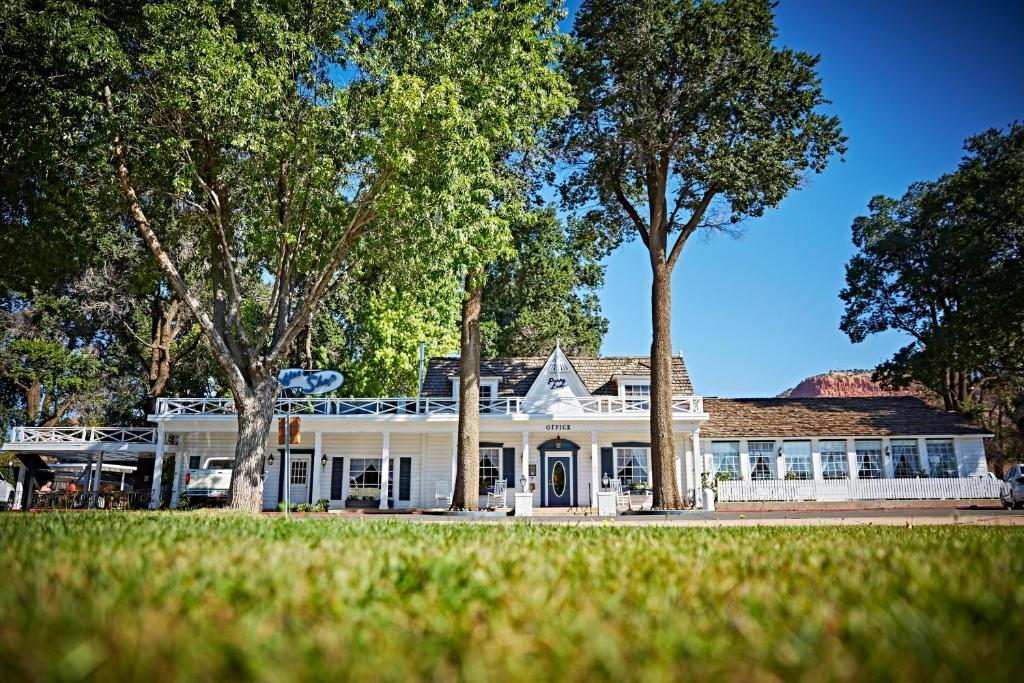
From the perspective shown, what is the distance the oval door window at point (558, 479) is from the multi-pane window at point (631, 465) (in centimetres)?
235

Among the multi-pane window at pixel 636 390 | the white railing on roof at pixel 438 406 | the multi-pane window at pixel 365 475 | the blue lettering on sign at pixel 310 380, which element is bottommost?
the multi-pane window at pixel 365 475

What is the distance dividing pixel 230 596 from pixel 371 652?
1123 mm

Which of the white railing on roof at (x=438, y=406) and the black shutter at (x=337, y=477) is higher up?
the white railing on roof at (x=438, y=406)

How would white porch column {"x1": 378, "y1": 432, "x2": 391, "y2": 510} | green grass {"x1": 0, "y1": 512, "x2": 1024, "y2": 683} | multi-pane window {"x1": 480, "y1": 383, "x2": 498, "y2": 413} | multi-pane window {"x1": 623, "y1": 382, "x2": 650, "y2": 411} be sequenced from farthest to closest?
multi-pane window {"x1": 623, "y1": 382, "x2": 650, "y2": 411}
multi-pane window {"x1": 480, "y1": 383, "x2": 498, "y2": 413}
white porch column {"x1": 378, "y1": 432, "x2": 391, "y2": 510}
green grass {"x1": 0, "y1": 512, "x2": 1024, "y2": 683}

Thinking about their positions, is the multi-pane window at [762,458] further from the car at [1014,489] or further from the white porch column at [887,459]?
the car at [1014,489]

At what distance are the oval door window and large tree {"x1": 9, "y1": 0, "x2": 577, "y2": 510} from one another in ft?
44.7

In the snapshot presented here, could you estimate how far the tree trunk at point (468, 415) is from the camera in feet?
68.7

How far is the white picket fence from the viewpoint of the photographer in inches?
1075

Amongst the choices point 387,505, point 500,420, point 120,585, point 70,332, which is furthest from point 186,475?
point 120,585

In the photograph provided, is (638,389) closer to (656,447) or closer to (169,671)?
(656,447)

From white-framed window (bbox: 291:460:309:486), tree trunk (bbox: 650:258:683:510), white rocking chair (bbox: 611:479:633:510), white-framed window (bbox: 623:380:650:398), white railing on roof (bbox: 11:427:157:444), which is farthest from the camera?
white-framed window (bbox: 623:380:650:398)

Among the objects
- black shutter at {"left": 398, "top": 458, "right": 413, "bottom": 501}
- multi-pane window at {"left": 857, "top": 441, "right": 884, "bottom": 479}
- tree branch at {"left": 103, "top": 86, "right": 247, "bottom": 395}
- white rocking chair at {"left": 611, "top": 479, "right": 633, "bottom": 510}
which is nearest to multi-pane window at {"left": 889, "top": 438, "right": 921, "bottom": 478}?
multi-pane window at {"left": 857, "top": 441, "right": 884, "bottom": 479}

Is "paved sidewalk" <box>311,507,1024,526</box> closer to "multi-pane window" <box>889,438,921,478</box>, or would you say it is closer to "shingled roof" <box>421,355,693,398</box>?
"shingled roof" <box>421,355,693,398</box>

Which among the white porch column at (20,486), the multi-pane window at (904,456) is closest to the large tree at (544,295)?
the multi-pane window at (904,456)
